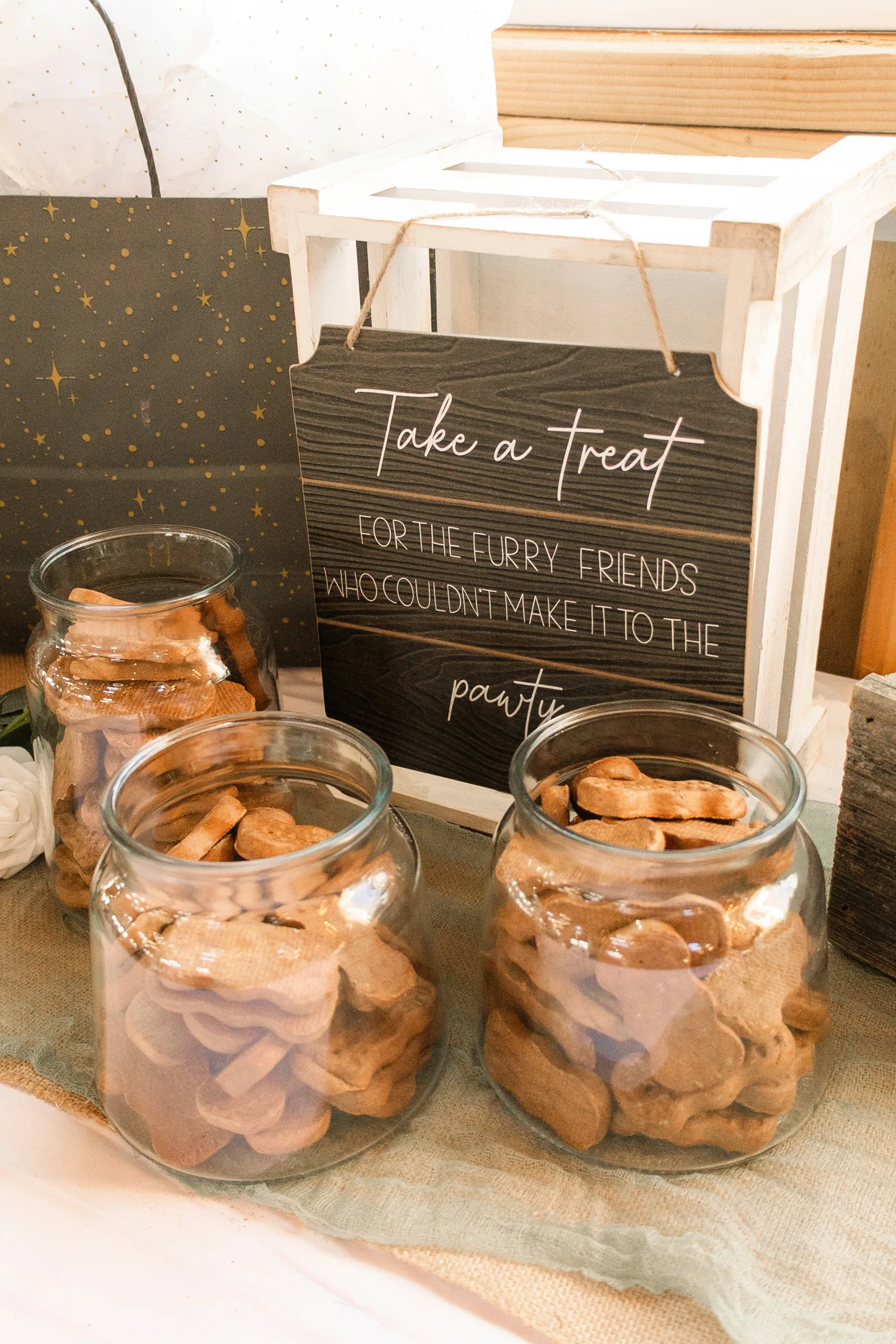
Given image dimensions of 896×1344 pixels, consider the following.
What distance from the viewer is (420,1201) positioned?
1.80ft

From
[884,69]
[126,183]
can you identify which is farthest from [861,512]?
[126,183]

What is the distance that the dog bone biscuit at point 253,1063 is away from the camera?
1.72 feet

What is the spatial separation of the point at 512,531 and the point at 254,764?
0.20 metres

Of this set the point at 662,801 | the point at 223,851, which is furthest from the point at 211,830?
the point at 662,801

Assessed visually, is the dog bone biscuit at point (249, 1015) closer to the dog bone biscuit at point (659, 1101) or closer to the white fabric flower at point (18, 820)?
the dog bone biscuit at point (659, 1101)

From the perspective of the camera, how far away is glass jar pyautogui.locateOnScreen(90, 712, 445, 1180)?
1.73 ft

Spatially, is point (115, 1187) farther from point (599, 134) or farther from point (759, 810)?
point (599, 134)

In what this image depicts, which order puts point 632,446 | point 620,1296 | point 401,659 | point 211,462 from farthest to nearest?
point 211,462 → point 401,659 → point 632,446 → point 620,1296

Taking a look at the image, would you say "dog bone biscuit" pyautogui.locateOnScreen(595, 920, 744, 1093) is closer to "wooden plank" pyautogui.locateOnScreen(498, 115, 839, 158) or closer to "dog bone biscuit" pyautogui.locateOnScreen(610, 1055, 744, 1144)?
"dog bone biscuit" pyautogui.locateOnScreen(610, 1055, 744, 1144)

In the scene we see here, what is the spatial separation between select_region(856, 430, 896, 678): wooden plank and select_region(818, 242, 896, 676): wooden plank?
0.03 metres

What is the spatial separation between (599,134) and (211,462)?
0.38 m

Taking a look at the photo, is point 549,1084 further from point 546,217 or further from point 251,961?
point 546,217

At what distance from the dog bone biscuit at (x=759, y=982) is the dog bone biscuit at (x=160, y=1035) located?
0.76 feet

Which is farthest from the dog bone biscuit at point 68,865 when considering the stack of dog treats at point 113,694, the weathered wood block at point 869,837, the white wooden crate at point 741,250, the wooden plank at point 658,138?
the wooden plank at point 658,138
